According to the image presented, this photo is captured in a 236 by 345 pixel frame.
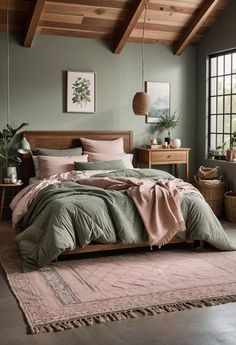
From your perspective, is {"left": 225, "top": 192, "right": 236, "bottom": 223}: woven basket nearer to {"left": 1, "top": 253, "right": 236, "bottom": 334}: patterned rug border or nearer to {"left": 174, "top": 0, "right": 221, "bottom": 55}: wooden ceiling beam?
{"left": 174, "top": 0, "right": 221, "bottom": 55}: wooden ceiling beam

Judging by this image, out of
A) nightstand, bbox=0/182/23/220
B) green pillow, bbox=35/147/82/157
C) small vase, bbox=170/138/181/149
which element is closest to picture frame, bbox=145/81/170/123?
small vase, bbox=170/138/181/149

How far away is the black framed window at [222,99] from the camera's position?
677cm

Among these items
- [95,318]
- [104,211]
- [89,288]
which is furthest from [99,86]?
[95,318]

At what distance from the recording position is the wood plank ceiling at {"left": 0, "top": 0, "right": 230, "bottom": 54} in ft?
19.5

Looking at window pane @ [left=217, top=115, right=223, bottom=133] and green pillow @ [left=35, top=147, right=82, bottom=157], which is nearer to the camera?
green pillow @ [left=35, top=147, right=82, bottom=157]

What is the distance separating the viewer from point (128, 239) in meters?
4.29

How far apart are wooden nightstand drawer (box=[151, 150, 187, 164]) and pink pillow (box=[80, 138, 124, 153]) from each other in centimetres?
52

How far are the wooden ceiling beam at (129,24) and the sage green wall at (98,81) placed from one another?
0.21 meters

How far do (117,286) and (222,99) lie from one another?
4.28m


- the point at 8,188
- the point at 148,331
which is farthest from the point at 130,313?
the point at 8,188

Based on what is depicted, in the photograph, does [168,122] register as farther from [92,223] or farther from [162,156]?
[92,223]

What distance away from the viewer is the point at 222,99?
7.00 metres

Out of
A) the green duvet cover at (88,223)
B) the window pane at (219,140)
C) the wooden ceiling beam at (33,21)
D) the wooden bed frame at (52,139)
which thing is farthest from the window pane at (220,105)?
the wooden ceiling beam at (33,21)

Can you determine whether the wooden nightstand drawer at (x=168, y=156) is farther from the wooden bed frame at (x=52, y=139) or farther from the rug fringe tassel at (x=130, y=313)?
the rug fringe tassel at (x=130, y=313)
